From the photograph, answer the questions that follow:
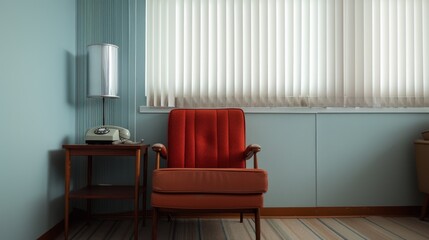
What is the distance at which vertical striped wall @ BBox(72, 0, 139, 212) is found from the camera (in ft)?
9.37

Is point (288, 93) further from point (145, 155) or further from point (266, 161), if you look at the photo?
point (145, 155)

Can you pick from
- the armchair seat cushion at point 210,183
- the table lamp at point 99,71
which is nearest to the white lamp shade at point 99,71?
the table lamp at point 99,71

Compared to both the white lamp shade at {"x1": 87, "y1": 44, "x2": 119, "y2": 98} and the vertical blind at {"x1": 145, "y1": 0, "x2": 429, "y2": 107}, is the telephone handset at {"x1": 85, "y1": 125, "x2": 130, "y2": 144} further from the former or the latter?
the vertical blind at {"x1": 145, "y1": 0, "x2": 429, "y2": 107}

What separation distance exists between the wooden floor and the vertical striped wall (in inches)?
13.8

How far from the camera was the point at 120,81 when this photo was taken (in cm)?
291

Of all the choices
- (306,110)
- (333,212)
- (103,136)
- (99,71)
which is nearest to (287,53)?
(306,110)

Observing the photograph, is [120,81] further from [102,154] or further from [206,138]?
[206,138]

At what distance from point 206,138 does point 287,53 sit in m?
1.06

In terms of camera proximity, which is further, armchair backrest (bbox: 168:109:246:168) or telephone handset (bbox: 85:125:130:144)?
armchair backrest (bbox: 168:109:246:168)

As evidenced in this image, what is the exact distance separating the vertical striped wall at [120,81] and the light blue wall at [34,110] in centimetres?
11

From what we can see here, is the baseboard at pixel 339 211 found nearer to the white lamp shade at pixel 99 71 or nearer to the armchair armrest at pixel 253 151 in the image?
the armchair armrest at pixel 253 151

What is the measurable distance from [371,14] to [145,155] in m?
2.31

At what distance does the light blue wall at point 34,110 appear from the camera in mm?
1809


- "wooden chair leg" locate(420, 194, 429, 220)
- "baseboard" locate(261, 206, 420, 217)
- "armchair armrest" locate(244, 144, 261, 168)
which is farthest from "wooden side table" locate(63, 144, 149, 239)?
"wooden chair leg" locate(420, 194, 429, 220)
